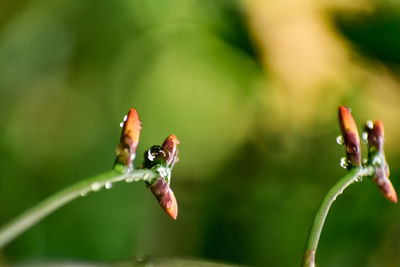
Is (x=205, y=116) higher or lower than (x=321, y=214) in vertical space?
higher

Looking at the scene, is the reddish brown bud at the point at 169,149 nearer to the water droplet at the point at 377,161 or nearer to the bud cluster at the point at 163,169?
the bud cluster at the point at 163,169

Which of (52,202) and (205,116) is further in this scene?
(205,116)

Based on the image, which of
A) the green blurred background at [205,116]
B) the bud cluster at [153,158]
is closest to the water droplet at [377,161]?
the bud cluster at [153,158]

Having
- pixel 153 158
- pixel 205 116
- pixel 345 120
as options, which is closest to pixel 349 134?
pixel 345 120

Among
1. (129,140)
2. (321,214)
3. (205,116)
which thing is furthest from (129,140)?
(205,116)

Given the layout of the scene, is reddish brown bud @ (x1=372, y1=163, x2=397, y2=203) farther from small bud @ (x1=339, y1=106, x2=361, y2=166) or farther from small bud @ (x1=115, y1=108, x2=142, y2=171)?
small bud @ (x1=115, y1=108, x2=142, y2=171)

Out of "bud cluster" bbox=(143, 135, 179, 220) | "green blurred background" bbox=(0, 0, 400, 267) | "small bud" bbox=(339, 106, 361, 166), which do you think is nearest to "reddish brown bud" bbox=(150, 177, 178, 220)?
"bud cluster" bbox=(143, 135, 179, 220)

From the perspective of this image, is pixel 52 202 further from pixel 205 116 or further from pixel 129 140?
pixel 205 116
